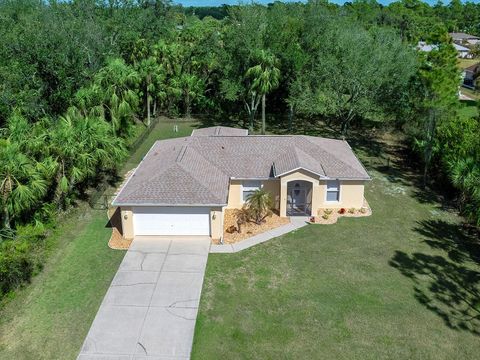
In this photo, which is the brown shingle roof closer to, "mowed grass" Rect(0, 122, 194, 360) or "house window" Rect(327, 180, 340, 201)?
"house window" Rect(327, 180, 340, 201)

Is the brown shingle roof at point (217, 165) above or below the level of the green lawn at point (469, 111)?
above

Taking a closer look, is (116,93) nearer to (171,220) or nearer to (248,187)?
(248,187)

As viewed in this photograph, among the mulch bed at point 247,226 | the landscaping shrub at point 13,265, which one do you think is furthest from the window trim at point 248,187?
the landscaping shrub at point 13,265

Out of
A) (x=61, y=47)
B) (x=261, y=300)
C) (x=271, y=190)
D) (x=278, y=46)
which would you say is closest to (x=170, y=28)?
(x=278, y=46)

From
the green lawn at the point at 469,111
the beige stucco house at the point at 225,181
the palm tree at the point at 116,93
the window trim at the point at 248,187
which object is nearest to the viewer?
the beige stucco house at the point at 225,181

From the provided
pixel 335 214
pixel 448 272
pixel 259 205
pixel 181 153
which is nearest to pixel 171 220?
pixel 259 205

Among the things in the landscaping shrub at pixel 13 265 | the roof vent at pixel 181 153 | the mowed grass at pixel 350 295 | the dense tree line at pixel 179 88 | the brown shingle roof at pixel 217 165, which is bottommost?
the mowed grass at pixel 350 295

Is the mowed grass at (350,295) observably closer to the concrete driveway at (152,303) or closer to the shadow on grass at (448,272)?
the shadow on grass at (448,272)
